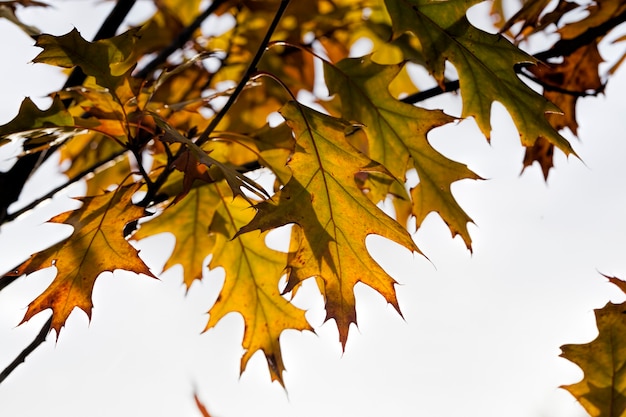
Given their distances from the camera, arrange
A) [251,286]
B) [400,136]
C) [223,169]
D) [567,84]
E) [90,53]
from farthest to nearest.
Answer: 1. [567,84]
2. [251,286]
3. [400,136]
4. [90,53]
5. [223,169]

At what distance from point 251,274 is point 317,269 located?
1.17 feet

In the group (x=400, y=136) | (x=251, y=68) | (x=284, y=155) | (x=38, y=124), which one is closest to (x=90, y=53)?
(x=38, y=124)

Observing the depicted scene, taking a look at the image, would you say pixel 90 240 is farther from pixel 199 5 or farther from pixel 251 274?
pixel 199 5

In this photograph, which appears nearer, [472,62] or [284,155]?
[472,62]

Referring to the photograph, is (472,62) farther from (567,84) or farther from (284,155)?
(567,84)

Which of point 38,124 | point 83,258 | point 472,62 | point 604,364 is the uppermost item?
point 472,62

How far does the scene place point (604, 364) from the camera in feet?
4.01

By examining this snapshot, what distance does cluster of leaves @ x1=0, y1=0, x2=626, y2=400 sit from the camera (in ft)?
3.98

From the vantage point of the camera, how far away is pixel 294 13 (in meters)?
2.14

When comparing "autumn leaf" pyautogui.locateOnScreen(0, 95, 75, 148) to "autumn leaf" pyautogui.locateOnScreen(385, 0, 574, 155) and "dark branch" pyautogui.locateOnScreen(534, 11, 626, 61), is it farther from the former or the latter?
"dark branch" pyautogui.locateOnScreen(534, 11, 626, 61)

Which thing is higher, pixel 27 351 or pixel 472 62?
pixel 472 62

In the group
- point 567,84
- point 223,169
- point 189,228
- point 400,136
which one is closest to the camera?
point 223,169

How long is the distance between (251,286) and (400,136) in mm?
417

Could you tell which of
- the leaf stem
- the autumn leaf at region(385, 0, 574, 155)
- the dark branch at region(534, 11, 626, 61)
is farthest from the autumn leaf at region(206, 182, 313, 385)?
the dark branch at region(534, 11, 626, 61)
